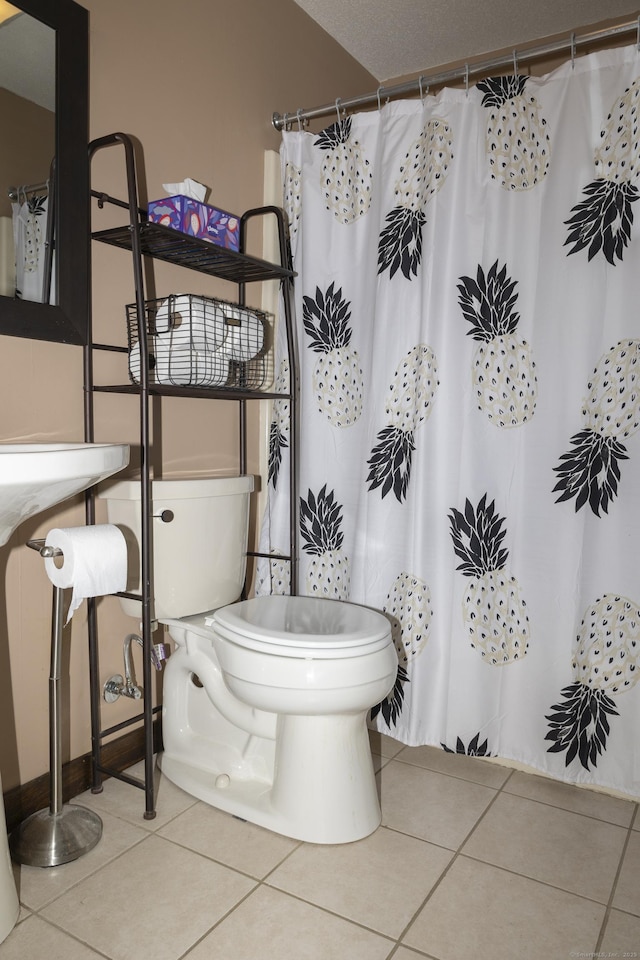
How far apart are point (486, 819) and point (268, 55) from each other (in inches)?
88.5

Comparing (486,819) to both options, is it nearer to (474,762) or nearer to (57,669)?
(474,762)

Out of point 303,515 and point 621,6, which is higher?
point 621,6

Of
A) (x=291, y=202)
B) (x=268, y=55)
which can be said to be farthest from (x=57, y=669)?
(x=268, y=55)

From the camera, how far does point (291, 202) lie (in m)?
2.14

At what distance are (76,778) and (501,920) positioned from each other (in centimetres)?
100

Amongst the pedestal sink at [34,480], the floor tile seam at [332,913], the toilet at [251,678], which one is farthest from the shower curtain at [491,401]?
the pedestal sink at [34,480]

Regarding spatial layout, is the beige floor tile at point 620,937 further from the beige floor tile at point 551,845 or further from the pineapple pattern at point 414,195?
the pineapple pattern at point 414,195

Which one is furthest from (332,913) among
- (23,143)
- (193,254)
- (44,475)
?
(23,143)

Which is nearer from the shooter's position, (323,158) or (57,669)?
(57,669)

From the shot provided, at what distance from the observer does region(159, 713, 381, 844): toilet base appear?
1.53 metres

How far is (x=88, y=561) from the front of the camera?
1.37m

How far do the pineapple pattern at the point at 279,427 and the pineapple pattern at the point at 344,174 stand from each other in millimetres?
473

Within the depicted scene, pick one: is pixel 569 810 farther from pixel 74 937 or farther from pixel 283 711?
pixel 74 937

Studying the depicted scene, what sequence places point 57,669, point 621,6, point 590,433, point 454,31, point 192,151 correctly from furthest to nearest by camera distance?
point 454,31
point 621,6
point 192,151
point 590,433
point 57,669
